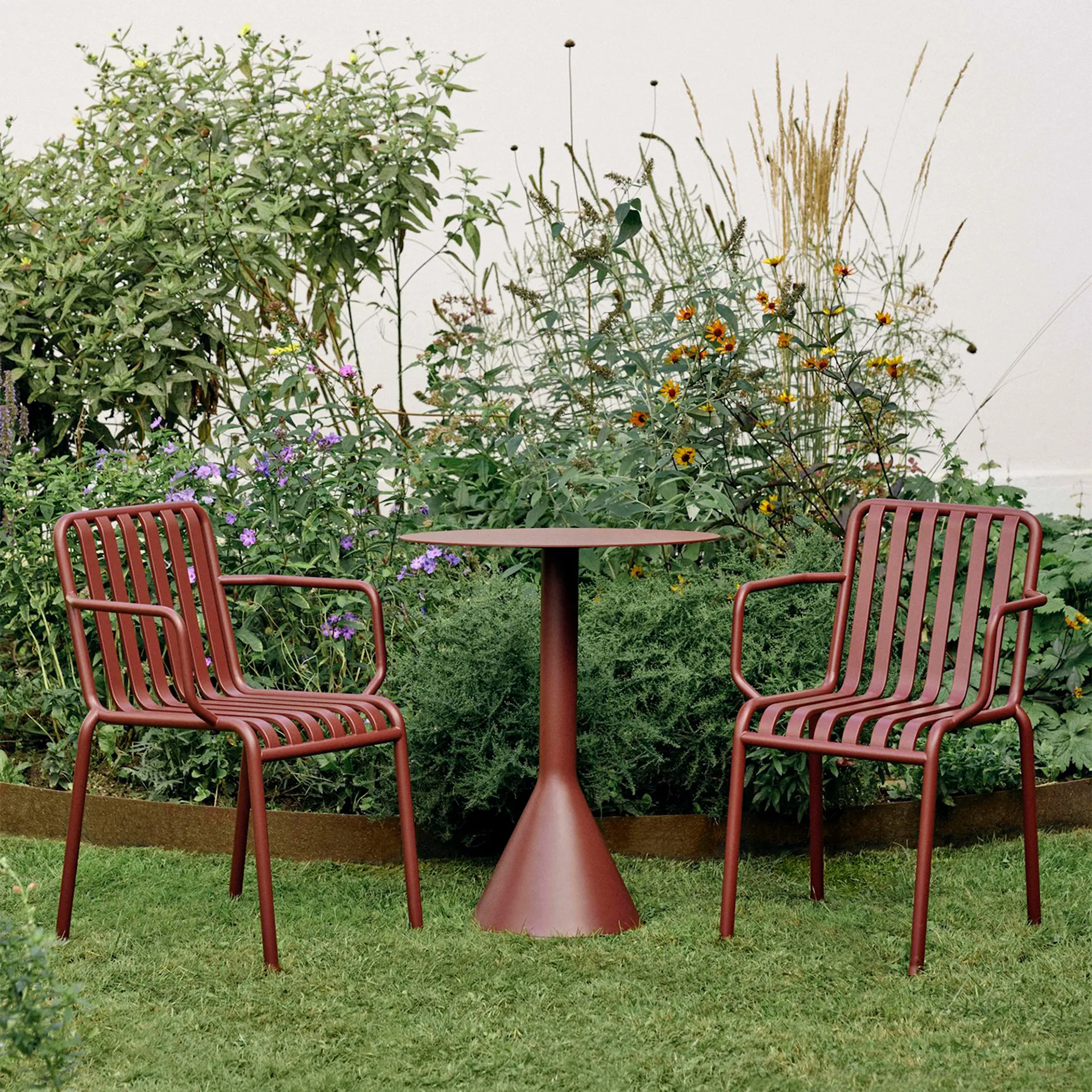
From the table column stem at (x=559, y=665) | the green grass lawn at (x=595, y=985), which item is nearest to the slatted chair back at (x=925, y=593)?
the green grass lawn at (x=595, y=985)

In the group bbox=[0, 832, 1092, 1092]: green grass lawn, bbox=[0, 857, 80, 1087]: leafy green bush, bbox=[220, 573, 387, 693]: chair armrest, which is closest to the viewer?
bbox=[0, 857, 80, 1087]: leafy green bush

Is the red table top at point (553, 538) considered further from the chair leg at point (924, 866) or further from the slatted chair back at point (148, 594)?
the chair leg at point (924, 866)

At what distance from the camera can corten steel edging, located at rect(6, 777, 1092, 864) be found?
3.33 metres

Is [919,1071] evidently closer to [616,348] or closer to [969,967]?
[969,967]

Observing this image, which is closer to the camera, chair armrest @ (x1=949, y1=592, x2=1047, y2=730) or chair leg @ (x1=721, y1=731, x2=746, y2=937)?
chair armrest @ (x1=949, y1=592, x2=1047, y2=730)

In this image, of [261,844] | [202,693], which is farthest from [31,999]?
[202,693]

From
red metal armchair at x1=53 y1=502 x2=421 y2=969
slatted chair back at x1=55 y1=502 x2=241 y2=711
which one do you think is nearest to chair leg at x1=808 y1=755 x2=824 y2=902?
red metal armchair at x1=53 y1=502 x2=421 y2=969

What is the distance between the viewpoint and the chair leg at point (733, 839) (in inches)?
108

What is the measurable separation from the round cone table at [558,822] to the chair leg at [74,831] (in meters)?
0.79

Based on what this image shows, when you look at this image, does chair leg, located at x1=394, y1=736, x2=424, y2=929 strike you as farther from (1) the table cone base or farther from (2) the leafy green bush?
(2) the leafy green bush

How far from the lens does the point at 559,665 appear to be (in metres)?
2.93

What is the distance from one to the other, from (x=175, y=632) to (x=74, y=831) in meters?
0.54

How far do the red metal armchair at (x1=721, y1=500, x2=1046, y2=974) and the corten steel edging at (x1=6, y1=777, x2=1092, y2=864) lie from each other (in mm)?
318

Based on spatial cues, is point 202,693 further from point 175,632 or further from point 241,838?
point 175,632
